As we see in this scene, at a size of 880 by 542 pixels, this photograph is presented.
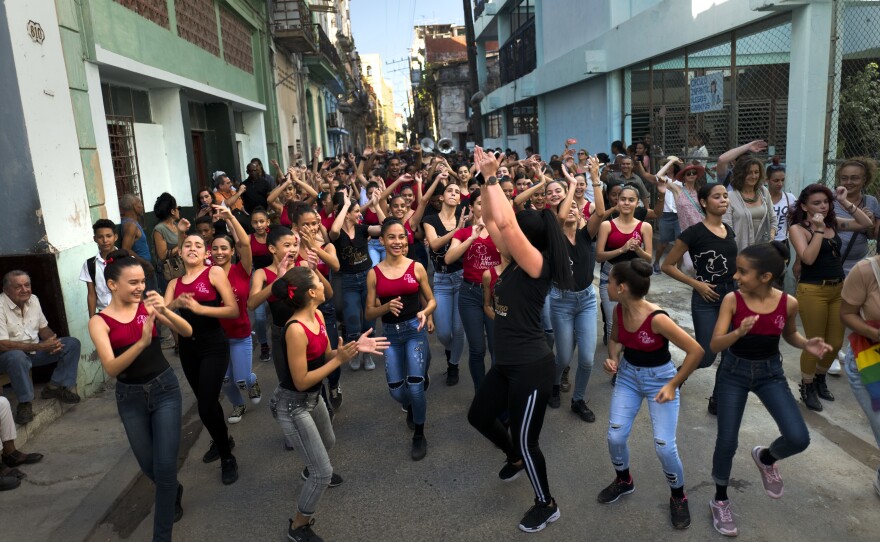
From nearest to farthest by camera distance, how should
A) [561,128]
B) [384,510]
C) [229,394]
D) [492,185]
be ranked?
[492,185] < [384,510] < [229,394] < [561,128]

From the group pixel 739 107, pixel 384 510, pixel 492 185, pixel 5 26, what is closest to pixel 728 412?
pixel 492 185

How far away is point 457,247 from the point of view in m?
5.29

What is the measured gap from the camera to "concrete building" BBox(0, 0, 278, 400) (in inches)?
221

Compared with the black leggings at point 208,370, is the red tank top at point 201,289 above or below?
above

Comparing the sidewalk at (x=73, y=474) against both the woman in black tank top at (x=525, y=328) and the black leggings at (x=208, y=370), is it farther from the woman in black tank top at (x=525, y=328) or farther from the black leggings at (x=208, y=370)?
the woman in black tank top at (x=525, y=328)

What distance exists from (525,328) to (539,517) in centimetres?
110

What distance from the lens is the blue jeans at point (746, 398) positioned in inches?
137

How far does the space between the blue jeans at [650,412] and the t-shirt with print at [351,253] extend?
10.2 feet

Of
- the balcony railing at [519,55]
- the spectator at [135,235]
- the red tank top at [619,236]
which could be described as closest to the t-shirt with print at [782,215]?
the red tank top at [619,236]

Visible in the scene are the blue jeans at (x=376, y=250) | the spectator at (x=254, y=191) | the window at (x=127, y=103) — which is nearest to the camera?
the blue jeans at (x=376, y=250)

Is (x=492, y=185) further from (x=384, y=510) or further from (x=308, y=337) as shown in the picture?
(x=384, y=510)

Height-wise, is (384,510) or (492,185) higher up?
(492,185)

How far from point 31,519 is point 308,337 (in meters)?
2.27

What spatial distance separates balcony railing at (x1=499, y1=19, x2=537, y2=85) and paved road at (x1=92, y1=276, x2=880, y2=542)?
18.7 m
